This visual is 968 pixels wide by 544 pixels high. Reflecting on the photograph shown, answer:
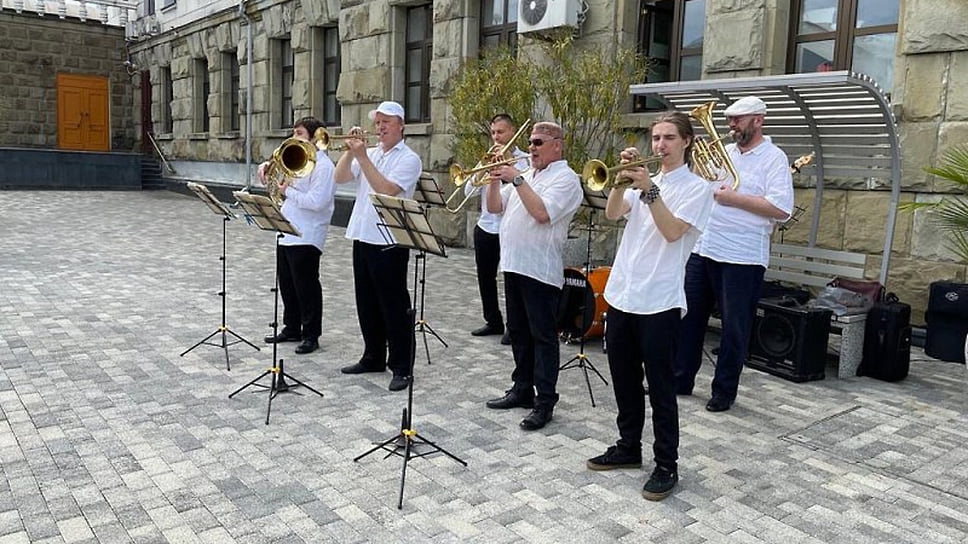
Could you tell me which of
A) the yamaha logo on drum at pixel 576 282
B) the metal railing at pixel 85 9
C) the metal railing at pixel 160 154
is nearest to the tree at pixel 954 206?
the yamaha logo on drum at pixel 576 282

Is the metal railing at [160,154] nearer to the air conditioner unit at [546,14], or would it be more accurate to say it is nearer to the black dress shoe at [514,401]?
the air conditioner unit at [546,14]

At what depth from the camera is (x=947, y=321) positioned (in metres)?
7.20

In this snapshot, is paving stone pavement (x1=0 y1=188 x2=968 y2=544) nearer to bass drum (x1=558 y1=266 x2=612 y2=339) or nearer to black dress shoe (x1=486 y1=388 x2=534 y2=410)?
black dress shoe (x1=486 y1=388 x2=534 y2=410)

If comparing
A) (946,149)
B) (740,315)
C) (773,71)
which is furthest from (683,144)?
(773,71)

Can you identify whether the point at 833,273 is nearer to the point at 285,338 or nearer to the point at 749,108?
the point at 749,108

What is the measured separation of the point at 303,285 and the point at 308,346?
503mm

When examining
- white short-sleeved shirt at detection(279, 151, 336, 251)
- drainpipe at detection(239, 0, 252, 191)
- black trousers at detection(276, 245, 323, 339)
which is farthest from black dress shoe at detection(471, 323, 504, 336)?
drainpipe at detection(239, 0, 252, 191)

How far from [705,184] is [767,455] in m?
1.76

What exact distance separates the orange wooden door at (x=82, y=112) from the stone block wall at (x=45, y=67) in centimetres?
17

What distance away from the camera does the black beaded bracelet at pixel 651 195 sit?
3.74 meters

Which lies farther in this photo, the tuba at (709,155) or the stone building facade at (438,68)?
the stone building facade at (438,68)

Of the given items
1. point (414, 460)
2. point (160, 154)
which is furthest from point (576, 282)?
point (160, 154)

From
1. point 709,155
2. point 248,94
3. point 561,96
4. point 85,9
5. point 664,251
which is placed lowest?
point 664,251

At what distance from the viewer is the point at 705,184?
3.95m
